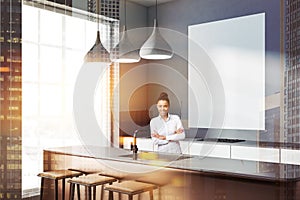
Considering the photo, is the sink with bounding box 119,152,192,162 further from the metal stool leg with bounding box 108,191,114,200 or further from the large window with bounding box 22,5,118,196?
the large window with bounding box 22,5,118,196

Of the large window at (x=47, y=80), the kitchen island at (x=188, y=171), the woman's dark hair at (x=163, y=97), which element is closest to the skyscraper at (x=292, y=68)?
the kitchen island at (x=188, y=171)

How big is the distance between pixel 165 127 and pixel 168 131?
0.03 meters

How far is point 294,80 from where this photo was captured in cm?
58

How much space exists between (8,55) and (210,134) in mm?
672

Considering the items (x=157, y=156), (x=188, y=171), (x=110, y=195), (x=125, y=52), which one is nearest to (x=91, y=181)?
(x=110, y=195)

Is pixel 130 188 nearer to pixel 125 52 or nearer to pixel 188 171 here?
pixel 188 171

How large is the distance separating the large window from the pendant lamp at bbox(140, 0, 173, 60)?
304 mm

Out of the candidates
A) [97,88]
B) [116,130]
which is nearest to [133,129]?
[116,130]

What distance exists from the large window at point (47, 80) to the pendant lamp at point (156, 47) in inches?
12.0

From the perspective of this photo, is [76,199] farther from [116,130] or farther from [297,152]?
[297,152]

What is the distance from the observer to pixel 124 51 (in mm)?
1368

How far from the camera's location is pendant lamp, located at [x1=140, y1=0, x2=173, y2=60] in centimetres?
123

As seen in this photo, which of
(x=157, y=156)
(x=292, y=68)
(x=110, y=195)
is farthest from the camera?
(x=110, y=195)

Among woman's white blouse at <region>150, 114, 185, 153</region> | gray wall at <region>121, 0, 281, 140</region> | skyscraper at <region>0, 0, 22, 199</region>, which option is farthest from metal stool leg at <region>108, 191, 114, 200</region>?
skyscraper at <region>0, 0, 22, 199</region>
